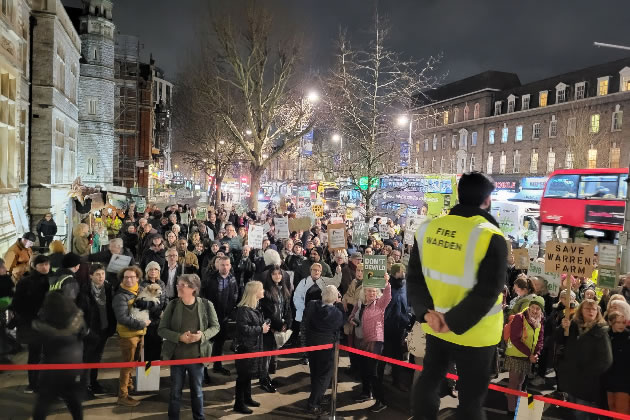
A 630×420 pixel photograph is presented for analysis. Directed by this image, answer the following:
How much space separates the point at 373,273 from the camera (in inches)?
311

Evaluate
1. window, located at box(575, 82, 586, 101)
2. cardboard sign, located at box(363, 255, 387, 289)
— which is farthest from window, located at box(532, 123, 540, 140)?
cardboard sign, located at box(363, 255, 387, 289)

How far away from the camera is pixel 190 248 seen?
12.8 m

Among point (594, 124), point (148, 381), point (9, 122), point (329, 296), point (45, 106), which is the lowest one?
point (148, 381)

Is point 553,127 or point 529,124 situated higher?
point 529,124

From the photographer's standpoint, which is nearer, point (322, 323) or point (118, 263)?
point (322, 323)

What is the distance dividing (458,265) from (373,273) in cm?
459

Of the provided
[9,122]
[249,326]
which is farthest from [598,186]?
[9,122]

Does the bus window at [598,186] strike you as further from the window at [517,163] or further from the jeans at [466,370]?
the window at [517,163]

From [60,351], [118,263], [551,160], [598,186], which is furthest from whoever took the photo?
[551,160]

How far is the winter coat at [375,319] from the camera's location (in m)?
7.60

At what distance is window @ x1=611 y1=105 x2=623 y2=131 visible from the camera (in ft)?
140

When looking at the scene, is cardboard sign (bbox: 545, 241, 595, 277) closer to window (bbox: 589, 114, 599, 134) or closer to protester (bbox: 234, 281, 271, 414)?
protester (bbox: 234, 281, 271, 414)

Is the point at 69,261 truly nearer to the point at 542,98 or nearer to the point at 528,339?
the point at 528,339

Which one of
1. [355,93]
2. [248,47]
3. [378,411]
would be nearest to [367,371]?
[378,411]
